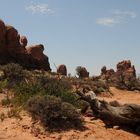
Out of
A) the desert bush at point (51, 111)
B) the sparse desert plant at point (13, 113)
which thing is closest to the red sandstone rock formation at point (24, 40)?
the sparse desert plant at point (13, 113)

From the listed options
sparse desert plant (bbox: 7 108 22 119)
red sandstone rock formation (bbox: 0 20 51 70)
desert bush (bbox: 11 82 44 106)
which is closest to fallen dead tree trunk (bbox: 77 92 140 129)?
sparse desert plant (bbox: 7 108 22 119)

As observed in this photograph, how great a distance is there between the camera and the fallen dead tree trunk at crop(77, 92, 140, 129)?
1021 centimetres

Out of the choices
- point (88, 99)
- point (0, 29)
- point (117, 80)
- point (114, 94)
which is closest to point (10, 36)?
point (0, 29)

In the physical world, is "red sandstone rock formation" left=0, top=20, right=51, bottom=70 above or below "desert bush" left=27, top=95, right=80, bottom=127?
above

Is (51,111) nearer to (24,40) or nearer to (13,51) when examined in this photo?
(13,51)

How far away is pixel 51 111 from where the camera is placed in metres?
10.4

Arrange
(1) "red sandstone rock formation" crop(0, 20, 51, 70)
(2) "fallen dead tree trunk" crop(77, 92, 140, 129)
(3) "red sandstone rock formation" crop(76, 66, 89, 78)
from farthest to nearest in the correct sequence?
1. (3) "red sandstone rock formation" crop(76, 66, 89, 78)
2. (1) "red sandstone rock formation" crop(0, 20, 51, 70)
3. (2) "fallen dead tree trunk" crop(77, 92, 140, 129)

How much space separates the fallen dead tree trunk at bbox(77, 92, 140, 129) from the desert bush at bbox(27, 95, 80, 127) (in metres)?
0.76

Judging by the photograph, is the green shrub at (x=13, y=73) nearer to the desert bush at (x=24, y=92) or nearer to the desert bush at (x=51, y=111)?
the desert bush at (x=24, y=92)

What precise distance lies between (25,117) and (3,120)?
66 centimetres

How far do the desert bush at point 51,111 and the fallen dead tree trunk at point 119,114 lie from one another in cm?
76

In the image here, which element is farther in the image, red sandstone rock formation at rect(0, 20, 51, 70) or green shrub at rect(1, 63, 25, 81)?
red sandstone rock formation at rect(0, 20, 51, 70)

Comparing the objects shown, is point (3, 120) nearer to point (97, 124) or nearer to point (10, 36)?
point (97, 124)

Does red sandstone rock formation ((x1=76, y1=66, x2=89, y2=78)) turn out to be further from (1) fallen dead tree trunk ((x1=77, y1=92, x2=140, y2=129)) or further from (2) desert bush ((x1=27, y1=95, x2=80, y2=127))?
(2) desert bush ((x1=27, y1=95, x2=80, y2=127))
